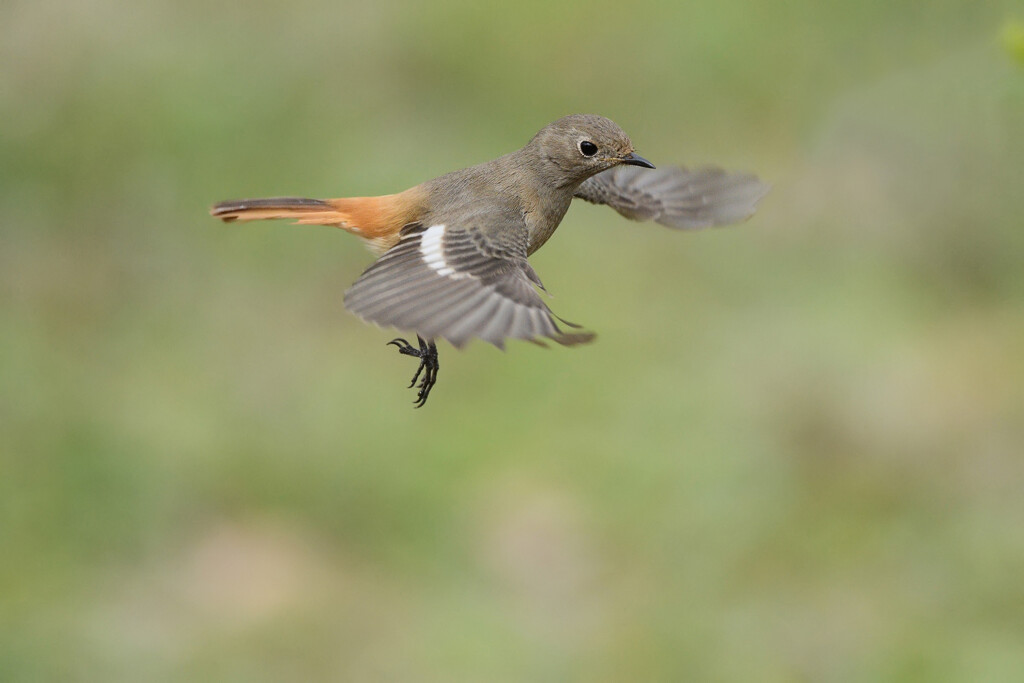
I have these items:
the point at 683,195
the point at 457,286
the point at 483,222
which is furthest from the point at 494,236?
the point at 683,195

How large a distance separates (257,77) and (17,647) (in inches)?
187

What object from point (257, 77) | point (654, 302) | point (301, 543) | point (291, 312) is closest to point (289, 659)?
point (301, 543)

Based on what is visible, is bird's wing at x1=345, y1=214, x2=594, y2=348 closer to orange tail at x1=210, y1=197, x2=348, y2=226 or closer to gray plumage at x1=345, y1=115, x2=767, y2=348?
gray plumage at x1=345, y1=115, x2=767, y2=348

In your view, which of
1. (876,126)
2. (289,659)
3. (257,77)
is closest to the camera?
(289,659)

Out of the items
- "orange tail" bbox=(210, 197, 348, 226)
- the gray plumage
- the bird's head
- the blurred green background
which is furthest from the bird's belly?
the blurred green background

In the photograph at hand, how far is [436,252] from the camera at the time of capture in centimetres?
353

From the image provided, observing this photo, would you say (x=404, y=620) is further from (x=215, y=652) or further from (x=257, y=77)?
(x=257, y=77)

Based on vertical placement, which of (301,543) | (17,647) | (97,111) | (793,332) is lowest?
(17,647)

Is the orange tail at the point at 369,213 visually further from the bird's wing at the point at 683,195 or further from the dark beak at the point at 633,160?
the dark beak at the point at 633,160

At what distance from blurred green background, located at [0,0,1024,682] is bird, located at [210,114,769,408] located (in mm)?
4036

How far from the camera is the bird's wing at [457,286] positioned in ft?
10.1

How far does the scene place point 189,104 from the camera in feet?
32.4

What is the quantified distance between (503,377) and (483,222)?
5856 millimetres

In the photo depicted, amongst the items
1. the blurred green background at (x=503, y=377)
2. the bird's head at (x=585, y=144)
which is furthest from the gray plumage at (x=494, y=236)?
the blurred green background at (x=503, y=377)
